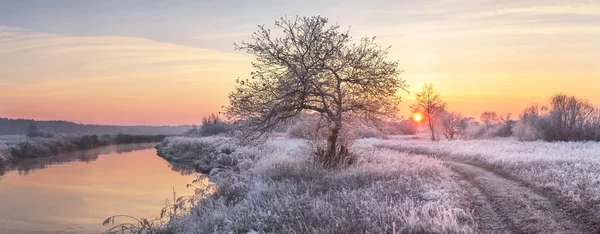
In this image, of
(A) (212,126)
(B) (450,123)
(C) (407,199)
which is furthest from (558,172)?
(A) (212,126)

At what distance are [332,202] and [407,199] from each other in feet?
8.07

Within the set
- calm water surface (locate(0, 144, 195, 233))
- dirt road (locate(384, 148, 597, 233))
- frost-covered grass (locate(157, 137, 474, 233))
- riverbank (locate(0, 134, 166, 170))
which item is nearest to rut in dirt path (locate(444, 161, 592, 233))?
dirt road (locate(384, 148, 597, 233))

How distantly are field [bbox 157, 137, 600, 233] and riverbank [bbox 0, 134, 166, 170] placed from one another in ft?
113

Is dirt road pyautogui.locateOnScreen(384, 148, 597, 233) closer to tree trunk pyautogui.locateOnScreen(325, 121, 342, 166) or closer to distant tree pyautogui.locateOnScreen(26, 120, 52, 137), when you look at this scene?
tree trunk pyautogui.locateOnScreen(325, 121, 342, 166)

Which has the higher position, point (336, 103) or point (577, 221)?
point (336, 103)

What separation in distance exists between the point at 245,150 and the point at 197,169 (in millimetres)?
7751

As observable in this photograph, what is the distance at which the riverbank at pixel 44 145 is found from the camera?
46.7 m

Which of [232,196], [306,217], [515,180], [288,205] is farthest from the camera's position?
[232,196]

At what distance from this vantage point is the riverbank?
153 ft

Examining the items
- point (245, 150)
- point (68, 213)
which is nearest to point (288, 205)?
point (68, 213)

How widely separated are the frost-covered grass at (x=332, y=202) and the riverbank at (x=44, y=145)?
109 ft

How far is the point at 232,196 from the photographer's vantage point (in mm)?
18562

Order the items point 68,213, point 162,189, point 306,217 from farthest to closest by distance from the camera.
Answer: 1. point 162,189
2. point 68,213
3. point 306,217

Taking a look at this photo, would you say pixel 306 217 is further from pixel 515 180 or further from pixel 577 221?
pixel 515 180
